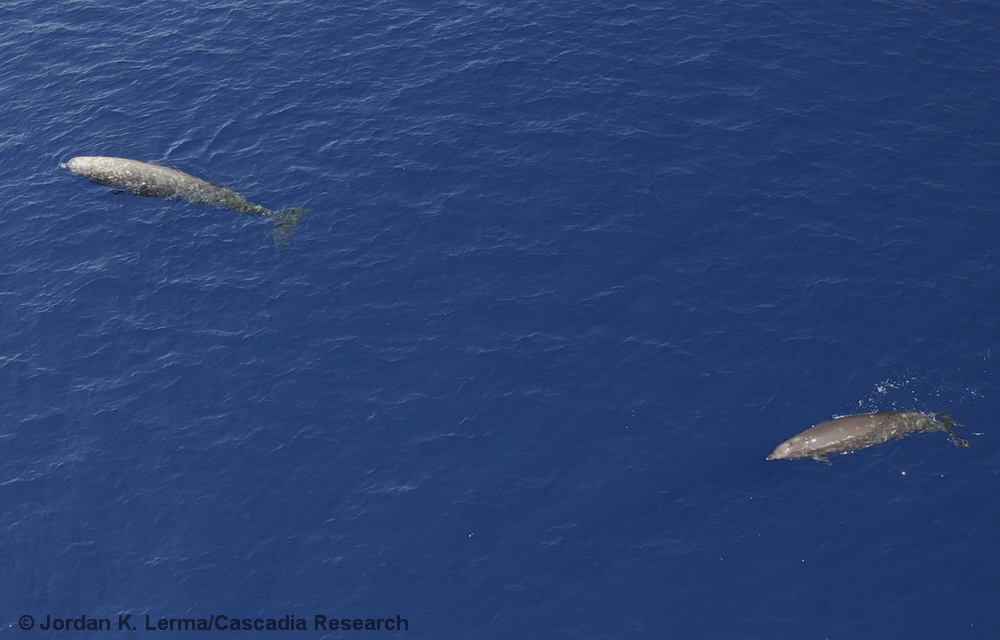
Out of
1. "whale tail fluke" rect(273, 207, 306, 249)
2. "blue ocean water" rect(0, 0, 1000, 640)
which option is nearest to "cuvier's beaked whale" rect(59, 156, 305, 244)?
"whale tail fluke" rect(273, 207, 306, 249)

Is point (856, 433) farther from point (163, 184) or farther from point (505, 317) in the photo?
point (163, 184)

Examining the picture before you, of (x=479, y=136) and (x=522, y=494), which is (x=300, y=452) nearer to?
(x=522, y=494)

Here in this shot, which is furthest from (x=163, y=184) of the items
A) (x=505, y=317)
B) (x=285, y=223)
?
(x=505, y=317)

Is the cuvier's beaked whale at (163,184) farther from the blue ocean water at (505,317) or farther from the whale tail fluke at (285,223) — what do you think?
the blue ocean water at (505,317)

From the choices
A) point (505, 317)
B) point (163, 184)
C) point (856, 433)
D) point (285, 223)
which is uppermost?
point (163, 184)

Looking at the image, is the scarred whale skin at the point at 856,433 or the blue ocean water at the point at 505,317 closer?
the blue ocean water at the point at 505,317

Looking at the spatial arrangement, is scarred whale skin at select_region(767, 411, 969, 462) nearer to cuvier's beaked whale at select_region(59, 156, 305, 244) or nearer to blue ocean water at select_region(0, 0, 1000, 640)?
blue ocean water at select_region(0, 0, 1000, 640)

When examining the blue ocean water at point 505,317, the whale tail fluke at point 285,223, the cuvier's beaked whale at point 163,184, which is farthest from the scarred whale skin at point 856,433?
the cuvier's beaked whale at point 163,184
